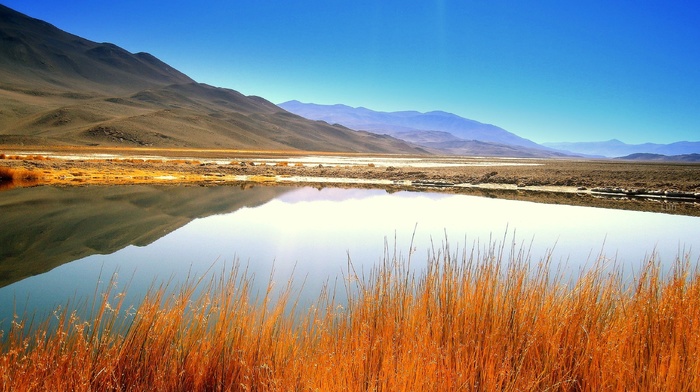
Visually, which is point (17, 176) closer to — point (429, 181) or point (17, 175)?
point (17, 175)

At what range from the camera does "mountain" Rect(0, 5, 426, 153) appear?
248ft

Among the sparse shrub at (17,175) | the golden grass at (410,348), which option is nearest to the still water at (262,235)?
the golden grass at (410,348)

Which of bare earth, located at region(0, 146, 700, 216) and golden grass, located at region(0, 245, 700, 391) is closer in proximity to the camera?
golden grass, located at region(0, 245, 700, 391)

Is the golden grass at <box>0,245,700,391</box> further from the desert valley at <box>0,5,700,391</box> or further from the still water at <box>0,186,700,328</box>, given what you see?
the still water at <box>0,186,700,328</box>

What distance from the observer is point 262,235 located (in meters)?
9.99

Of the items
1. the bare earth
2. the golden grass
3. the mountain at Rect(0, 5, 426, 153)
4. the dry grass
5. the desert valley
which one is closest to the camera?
the golden grass

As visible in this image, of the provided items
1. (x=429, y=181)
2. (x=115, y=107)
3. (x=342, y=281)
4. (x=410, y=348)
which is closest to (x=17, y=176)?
(x=429, y=181)

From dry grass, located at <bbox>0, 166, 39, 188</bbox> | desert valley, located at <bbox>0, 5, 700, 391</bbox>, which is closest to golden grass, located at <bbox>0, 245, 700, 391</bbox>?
desert valley, located at <bbox>0, 5, 700, 391</bbox>

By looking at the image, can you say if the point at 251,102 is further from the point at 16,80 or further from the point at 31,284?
the point at 31,284

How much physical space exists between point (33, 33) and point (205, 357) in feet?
688

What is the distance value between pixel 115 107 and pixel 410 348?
11245 centimetres

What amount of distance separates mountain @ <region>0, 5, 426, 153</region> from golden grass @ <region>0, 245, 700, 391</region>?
6354cm

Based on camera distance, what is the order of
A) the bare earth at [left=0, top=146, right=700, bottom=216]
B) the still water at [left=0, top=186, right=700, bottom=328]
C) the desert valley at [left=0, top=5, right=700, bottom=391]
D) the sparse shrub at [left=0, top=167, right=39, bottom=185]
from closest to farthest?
1. the desert valley at [left=0, top=5, right=700, bottom=391]
2. the still water at [left=0, top=186, right=700, bottom=328]
3. the bare earth at [left=0, top=146, right=700, bottom=216]
4. the sparse shrub at [left=0, top=167, right=39, bottom=185]

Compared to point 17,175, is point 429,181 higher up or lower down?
lower down
